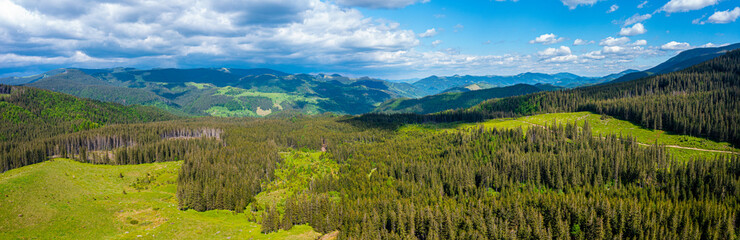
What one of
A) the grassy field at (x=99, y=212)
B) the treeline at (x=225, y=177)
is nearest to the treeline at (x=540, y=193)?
the treeline at (x=225, y=177)

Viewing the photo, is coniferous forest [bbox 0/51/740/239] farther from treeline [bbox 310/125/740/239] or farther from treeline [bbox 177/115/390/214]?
treeline [bbox 177/115/390/214]

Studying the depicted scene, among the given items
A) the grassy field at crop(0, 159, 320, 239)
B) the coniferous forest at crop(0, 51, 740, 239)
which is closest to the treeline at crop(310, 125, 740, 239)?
the coniferous forest at crop(0, 51, 740, 239)

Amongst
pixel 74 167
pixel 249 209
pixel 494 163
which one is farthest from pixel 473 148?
pixel 74 167

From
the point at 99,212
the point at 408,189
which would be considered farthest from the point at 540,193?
the point at 99,212

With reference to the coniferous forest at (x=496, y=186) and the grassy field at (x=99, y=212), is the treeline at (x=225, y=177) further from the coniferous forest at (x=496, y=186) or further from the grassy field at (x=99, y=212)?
the grassy field at (x=99, y=212)

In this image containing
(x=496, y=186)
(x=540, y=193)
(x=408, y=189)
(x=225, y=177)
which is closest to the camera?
(x=540, y=193)

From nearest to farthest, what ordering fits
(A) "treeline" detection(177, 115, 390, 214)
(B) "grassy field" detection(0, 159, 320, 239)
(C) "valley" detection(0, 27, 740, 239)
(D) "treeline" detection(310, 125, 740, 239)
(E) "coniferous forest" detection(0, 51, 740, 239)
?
(B) "grassy field" detection(0, 159, 320, 239) < (D) "treeline" detection(310, 125, 740, 239) < (C) "valley" detection(0, 27, 740, 239) < (E) "coniferous forest" detection(0, 51, 740, 239) < (A) "treeline" detection(177, 115, 390, 214)

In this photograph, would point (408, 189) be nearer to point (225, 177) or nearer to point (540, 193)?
point (540, 193)

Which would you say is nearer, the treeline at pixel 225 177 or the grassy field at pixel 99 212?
the grassy field at pixel 99 212
